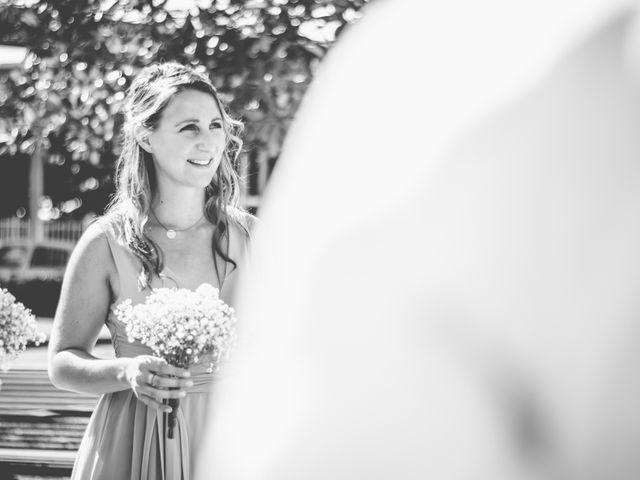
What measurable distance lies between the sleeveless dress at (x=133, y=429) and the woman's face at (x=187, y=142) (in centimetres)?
29

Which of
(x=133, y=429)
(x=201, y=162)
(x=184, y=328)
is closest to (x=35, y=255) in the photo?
(x=201, y=162)

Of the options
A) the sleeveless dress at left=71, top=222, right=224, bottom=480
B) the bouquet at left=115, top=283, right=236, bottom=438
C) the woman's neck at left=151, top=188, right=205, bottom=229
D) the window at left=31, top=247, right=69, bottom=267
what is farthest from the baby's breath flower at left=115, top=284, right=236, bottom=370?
the window at left=31, top=247, right=69, bottom=267

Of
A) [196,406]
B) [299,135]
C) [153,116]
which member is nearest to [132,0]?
[153,116]

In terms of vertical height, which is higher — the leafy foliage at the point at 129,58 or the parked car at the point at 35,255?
the leafy foliage at the point at 129,58

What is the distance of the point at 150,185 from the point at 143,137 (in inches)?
6.3

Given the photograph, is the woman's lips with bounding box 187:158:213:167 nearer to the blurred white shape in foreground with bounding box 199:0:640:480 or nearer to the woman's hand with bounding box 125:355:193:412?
the woman's hand with bounding box 125:355:193:412

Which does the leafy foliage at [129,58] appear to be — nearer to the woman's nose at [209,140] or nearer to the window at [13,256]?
the woman's nose at [209,140]

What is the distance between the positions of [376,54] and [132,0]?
5529mm

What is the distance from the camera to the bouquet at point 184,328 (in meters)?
2.35

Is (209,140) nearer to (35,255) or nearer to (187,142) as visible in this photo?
(187,142)

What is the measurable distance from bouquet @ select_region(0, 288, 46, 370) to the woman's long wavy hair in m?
0.64

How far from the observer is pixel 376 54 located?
0.42 meters

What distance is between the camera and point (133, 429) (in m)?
2.62

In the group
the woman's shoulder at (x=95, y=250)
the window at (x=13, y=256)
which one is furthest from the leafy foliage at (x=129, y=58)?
the window at (x=13, y=256)
